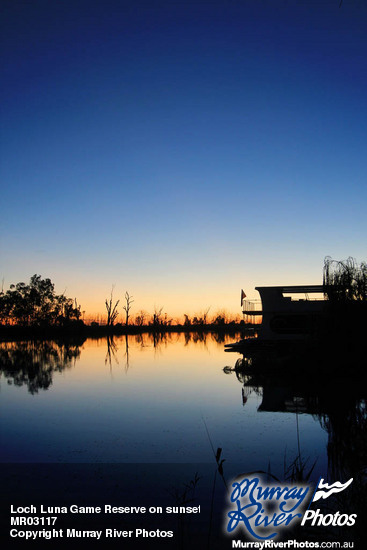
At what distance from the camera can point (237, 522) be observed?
17.0 ft

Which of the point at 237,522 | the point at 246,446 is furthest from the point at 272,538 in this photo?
the point at 246,446

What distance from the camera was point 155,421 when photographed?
12000 millimetres

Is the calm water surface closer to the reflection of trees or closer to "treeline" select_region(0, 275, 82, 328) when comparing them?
the reflection of trees

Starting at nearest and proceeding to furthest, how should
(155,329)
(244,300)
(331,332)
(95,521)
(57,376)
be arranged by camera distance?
(95,521) < (331,332) < (57,376) < (244,300) < (155,329)

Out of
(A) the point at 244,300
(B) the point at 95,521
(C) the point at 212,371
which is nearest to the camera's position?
(B) the point at 95,521

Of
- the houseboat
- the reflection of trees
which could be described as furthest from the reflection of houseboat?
the reflection of trees

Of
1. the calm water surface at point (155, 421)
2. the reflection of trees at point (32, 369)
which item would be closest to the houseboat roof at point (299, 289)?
the calm water surface at point (155, 421)

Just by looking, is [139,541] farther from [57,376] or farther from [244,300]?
[244,300]

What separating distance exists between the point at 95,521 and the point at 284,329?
2513 cm
